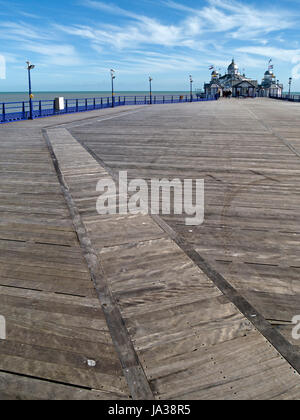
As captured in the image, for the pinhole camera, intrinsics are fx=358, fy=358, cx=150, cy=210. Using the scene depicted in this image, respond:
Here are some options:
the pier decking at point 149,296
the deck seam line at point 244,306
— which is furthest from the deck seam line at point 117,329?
the deck seam line at point 244,306

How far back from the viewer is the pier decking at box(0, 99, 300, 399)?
2.55m

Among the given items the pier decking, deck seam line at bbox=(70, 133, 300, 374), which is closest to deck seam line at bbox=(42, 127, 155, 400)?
the pier decking

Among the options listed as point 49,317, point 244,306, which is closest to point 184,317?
point 244,306

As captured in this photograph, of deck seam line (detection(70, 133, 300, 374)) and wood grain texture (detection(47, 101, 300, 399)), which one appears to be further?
deck seam line (detection(70, 133, 300, 374))

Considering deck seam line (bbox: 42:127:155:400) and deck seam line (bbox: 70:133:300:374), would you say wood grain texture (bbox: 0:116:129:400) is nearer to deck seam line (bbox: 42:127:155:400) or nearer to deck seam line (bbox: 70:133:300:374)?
deck seam line (bbox: 42:127:155:400)

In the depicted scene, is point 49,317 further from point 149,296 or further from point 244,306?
point 244,306

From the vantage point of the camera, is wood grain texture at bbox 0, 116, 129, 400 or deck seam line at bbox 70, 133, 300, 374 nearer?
wood grain texture at bbox 0, 116, 129, 400

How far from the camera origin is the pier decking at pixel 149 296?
2.55 metres

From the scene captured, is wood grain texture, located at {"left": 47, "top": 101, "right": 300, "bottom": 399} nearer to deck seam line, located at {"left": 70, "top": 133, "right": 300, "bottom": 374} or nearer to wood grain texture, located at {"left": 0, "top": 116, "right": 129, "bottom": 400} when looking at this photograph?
deck seam line, located at {"left": 70, "top": 133, "right": 300, "bottom": 374}

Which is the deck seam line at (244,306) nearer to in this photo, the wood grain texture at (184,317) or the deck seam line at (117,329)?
the wood grain texture at (184,317)

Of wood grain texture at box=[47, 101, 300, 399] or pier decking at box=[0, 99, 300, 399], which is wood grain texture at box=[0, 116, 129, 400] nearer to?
pier decking at box=[0, 99, 300, 399]

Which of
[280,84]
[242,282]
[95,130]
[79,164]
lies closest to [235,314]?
[242,282]
